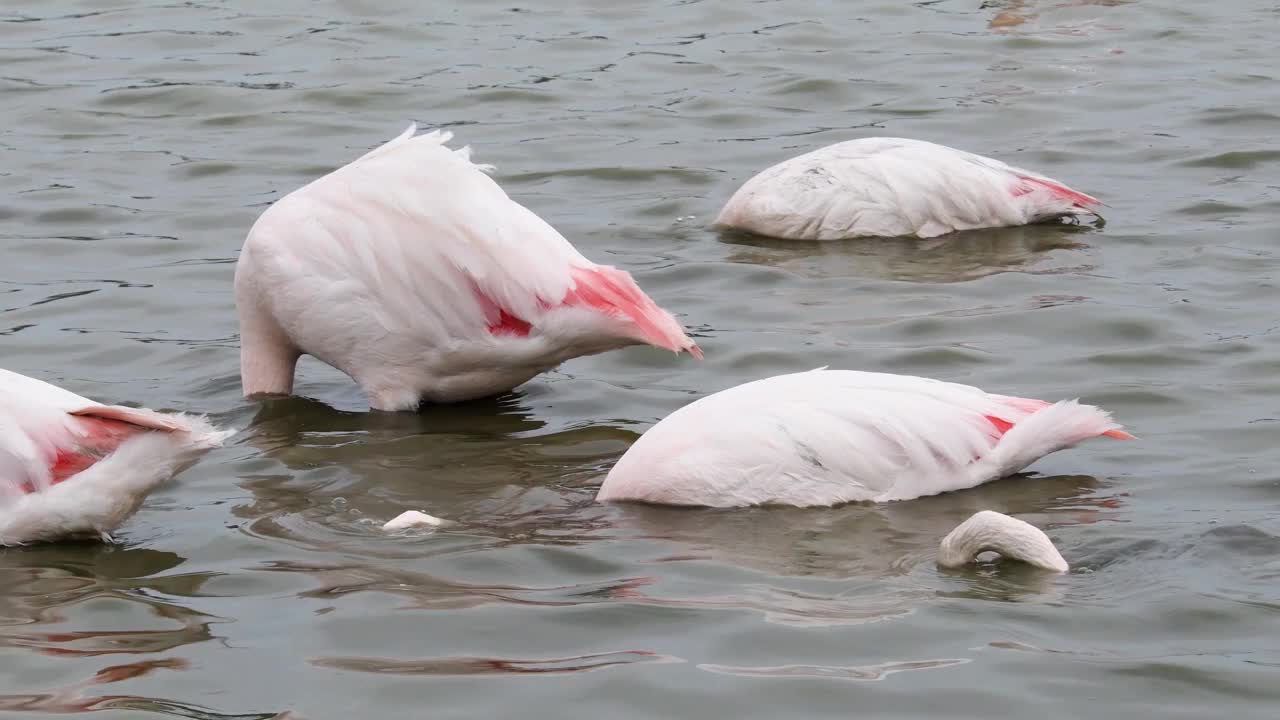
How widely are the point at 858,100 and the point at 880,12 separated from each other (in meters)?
2.57

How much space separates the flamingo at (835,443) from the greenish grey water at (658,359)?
0.09 meters

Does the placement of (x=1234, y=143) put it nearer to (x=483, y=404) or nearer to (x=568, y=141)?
(x=568, y=141)

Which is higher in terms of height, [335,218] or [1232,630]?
[335,218]

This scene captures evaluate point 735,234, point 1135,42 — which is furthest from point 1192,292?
point 1135,42

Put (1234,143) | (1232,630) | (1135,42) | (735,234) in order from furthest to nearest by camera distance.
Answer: (1135,42) < (1234,143) < (735,234) < (1232,630)

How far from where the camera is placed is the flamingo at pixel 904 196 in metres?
8.55

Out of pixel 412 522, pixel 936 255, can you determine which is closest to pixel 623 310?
pixel 412 522

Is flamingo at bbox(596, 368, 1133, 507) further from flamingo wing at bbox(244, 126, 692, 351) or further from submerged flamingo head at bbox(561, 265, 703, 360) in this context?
flamingo wing at bbox(244, 126, 692, 351)

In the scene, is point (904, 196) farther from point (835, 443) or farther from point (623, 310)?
point (835, 443)

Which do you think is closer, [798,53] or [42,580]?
[42,580]

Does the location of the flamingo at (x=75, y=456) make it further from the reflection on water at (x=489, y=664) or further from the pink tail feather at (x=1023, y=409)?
the pink tail feather at (x=1023, y=409)

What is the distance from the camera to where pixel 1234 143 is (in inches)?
394

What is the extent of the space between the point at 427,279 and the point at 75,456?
156 cm

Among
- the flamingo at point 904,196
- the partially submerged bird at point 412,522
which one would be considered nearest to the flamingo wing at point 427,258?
the partially submerged bird at point 412,522
